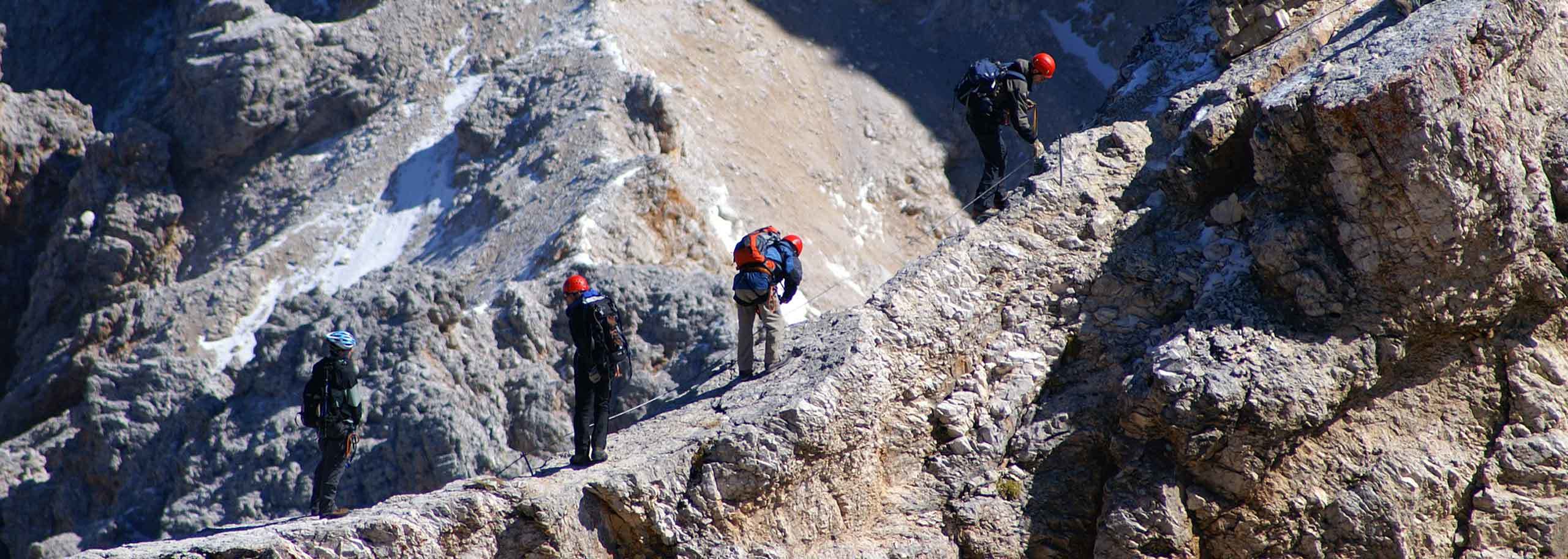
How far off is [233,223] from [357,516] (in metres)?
22.1

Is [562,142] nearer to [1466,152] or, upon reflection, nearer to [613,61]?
[613,61]

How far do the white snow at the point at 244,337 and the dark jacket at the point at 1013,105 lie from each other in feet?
46.2

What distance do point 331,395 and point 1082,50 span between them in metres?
29.3

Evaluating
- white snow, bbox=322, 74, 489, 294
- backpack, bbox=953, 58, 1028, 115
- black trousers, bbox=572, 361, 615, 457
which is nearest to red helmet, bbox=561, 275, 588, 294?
black trousers, bbox=572, 361, 615, 457

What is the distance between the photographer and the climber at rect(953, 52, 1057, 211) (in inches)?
608

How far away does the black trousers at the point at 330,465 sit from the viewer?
12.2 m

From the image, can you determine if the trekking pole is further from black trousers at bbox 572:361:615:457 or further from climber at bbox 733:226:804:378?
black trousers at bbox 572:361:615:457

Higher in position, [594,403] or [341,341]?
[341,341]

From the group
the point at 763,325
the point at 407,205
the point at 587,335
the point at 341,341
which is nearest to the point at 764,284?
the point at 763,325

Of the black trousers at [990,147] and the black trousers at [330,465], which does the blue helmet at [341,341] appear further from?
the black trousers at [990,147]

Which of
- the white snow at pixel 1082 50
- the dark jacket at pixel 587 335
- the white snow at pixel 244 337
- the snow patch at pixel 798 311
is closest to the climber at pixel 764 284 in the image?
the dark jacket at pixel 587 335

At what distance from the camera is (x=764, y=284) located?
13.5 m

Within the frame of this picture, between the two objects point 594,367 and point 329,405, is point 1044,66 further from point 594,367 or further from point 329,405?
point 329,405

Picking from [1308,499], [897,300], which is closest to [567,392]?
[897,300]
